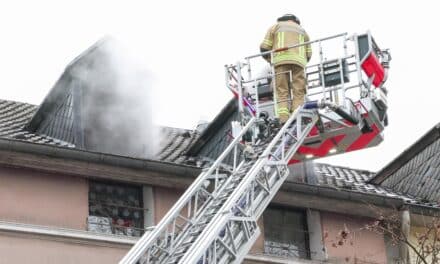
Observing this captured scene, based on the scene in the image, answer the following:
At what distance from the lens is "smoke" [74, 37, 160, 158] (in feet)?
63.2

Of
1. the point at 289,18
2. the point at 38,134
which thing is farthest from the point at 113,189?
the point at 289,18

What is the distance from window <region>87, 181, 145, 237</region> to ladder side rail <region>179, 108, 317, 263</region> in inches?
106

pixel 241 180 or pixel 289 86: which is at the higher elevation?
pixel 289 86

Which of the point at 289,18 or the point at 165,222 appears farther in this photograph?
the point at 289,18

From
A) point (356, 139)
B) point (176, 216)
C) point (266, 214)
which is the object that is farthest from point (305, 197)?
point (176, 216)

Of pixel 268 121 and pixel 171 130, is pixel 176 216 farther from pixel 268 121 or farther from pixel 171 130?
pixel 171 130

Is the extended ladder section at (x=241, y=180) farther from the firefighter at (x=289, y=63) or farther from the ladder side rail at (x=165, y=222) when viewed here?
the firefighter at (x=289, y=63)

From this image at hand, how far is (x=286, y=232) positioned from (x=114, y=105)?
11.5 feet

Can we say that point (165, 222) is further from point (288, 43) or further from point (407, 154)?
point (407, 154)

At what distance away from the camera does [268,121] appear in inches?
708

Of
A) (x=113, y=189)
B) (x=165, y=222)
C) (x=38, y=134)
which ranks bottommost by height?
(x=165, y=222)

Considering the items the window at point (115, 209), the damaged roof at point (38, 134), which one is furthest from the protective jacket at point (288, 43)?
the window at point (115, 209)

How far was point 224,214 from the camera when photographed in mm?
15664

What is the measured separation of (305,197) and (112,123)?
11.0 feet
